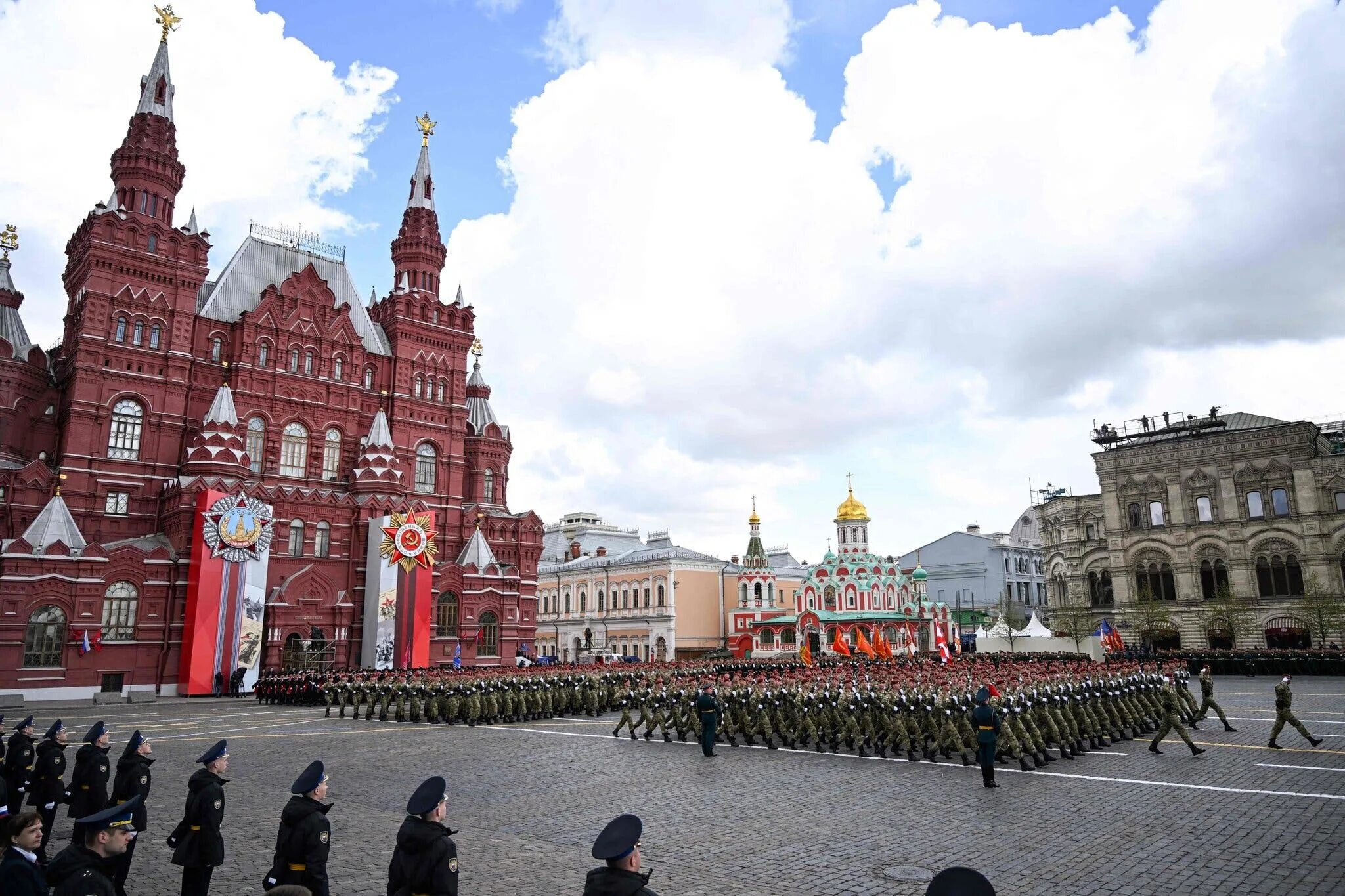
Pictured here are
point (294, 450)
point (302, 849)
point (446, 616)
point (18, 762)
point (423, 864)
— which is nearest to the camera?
point (423, 864)

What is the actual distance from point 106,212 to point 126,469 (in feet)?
34.6

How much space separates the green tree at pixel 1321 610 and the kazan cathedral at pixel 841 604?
20482 millimetres

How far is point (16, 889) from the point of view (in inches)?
178

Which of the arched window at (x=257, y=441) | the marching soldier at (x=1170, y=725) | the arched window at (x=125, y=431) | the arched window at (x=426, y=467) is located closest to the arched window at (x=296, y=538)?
the arched window at (x=257, y=441)

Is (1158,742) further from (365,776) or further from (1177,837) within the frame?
(365,776)

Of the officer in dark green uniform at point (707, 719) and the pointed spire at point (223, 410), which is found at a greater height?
the pointed spire at point (223, 410)

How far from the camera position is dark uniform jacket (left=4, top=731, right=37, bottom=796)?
8766 millimetres

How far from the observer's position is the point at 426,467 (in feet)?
139

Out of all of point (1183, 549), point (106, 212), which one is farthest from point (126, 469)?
point (1183, 549)

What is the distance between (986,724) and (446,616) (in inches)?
1248

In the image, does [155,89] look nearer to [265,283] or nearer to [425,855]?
[265,283]

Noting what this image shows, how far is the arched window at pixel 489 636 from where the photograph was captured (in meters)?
40.9

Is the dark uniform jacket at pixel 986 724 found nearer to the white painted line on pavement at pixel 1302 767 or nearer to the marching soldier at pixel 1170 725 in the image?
the marching soldier at pixel 1170 725

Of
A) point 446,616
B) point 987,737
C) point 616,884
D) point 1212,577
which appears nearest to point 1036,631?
point 1212,577
